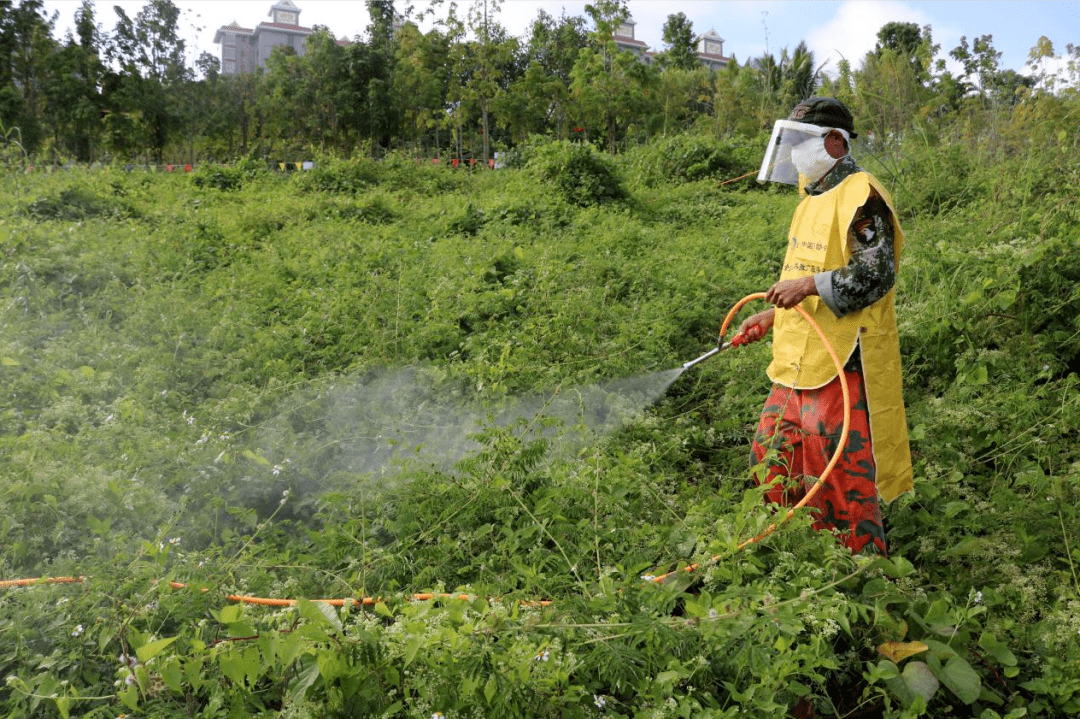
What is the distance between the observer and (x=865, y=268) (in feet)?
9.10

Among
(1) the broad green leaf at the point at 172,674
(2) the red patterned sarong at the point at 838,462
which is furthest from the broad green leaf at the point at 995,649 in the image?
(1) the broad green leaf at the point at 172,674

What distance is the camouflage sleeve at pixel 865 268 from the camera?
277 cm

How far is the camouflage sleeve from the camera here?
2.77 metres

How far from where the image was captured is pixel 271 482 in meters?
3.31

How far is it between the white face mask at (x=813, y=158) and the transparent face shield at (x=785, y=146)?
0.02m

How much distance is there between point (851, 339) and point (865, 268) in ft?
0.85

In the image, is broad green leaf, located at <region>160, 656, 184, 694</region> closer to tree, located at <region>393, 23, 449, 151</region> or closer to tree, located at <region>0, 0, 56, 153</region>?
tree, located at <region>393, 23, 449, 151</region>

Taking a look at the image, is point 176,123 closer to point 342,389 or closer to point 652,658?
point 342,389

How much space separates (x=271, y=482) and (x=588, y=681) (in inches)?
68.8

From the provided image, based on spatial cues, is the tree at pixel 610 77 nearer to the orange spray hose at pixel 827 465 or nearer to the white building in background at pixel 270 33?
the orange spray hose at pixel 827 465

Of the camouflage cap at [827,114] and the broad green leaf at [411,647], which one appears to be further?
the camouflage cap at [827,114]

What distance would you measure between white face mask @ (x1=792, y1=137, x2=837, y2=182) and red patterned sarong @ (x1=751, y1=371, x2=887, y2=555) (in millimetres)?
759

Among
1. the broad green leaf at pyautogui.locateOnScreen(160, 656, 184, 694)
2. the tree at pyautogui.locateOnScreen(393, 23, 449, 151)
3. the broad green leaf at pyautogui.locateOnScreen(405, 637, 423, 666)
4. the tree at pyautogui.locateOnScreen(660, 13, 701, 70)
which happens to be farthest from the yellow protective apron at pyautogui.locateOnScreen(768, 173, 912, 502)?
the tree at pyautogui.locateOnScreen(660, 13, 701, 70)

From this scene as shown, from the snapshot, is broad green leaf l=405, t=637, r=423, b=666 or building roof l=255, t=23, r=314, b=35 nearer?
broad green leaf l=405, t=637, r=423, b=666
